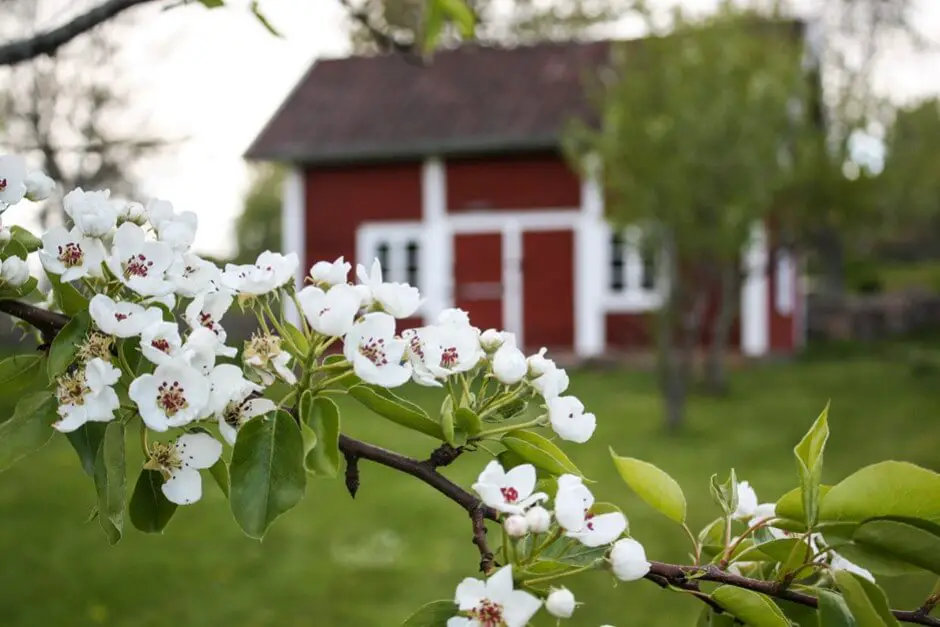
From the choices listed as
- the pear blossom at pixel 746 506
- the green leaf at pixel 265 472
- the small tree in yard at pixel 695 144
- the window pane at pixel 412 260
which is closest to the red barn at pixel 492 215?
the window pane at pixel 412 260

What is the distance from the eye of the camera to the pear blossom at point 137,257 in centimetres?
82

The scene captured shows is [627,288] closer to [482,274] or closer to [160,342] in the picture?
[482,274]

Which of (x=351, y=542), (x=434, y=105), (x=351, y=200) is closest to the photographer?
(x=351, y=542)

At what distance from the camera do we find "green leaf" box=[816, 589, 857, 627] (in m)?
0.71

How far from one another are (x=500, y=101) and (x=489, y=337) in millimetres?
13409

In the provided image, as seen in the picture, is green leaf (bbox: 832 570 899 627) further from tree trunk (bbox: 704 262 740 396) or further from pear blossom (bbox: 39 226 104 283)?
tree trunk (bbox: 704 262 740 396)

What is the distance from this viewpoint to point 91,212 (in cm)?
87

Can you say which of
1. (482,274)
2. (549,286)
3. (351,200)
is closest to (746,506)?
(549,286)

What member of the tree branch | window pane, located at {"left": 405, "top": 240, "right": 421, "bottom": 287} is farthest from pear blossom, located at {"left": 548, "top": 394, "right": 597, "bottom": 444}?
window pane, located at {"left": 405, "top": 240, "right": 421, "bottom": 287}

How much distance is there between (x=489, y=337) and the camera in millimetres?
846

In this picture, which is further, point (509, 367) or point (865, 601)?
point (509, 367)

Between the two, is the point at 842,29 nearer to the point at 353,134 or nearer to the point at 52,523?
the point at 353,134

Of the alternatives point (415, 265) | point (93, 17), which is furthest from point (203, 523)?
point (415, 265)

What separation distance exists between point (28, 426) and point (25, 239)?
0.20 meters
